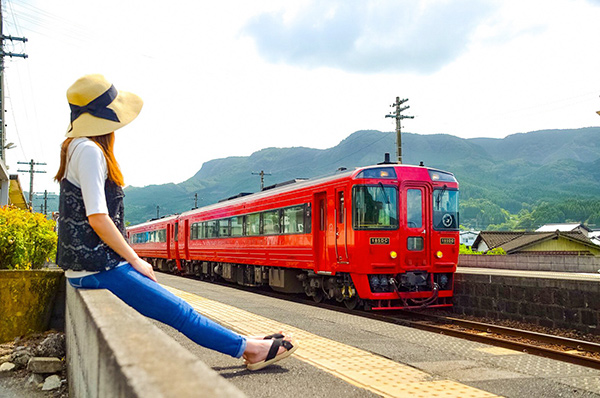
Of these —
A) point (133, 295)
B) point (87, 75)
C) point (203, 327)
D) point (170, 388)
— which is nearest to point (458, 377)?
point (203, 327)

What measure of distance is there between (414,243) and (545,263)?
58.0 ft

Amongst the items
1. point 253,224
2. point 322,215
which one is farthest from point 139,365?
point 253,224

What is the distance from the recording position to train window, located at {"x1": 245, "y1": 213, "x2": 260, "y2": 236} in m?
17.0

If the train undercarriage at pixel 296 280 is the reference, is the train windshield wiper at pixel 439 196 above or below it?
above

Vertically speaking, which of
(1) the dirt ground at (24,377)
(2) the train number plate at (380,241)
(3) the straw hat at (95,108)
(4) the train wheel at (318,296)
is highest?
(3) the straw hat at (95,108)

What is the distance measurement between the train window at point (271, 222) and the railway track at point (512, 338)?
3.44m

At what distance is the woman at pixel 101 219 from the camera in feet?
11.1

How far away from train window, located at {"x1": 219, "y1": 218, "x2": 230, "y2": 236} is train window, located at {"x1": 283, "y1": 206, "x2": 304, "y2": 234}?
532 centimetres

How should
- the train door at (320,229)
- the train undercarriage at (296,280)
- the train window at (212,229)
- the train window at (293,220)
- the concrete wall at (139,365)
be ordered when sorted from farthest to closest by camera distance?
the train window at (212,229), the train window at (293,220), the train door at (320,229), the train undercarriage at (296,280), the concrete wall at (139,365)

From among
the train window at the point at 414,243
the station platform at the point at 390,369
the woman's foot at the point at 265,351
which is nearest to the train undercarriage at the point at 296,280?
the train window at the point at 414,243

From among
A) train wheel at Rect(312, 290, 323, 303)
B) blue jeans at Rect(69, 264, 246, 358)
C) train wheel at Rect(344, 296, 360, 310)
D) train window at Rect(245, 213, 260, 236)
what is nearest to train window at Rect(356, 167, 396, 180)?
train wheel at Rect(344, 296, 360, 310)

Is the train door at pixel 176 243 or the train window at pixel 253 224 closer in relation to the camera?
the train window at pixel 253 224

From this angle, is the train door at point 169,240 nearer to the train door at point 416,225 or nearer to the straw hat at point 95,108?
the train door at point 416,225

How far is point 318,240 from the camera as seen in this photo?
1326 cm
